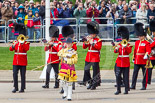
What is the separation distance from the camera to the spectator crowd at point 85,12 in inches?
909

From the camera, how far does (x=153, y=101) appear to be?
12938 mm

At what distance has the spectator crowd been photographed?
75.7 feet

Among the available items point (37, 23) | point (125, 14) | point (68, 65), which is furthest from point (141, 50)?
point (37, 23)

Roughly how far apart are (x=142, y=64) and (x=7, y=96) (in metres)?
3.87

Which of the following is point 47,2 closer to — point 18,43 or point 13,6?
point 18,43

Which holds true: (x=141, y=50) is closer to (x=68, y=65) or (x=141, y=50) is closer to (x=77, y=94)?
(x=77, y=94)

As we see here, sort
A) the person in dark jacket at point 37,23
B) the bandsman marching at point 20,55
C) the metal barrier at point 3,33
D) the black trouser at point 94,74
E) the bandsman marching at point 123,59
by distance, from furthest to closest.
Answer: the metal barrier at point 3,33 → the person in dark jacket at point 37,23 → the black trouser at point 94,74 → the bandsman marching at point 20,55 → the bandsman marching at point 123,59

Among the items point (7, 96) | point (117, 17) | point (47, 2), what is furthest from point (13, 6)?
point (7, 96)

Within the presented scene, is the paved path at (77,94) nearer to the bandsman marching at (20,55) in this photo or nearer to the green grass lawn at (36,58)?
the bandsman marching at (20,55)

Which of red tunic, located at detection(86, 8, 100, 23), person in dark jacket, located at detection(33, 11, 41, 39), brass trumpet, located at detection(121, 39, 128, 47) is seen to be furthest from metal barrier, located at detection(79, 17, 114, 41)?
brass trumpet, located at detection(121, 39, 128, 47)

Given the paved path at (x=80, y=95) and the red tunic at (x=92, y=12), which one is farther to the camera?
the red tunic at (x=92, y=12)

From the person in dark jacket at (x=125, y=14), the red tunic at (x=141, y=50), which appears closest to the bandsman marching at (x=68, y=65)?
the red tunic at (x=141, y=50)

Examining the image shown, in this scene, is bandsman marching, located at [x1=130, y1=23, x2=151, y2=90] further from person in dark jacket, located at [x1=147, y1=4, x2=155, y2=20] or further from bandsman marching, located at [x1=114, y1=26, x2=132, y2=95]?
person in dark jacket, located at [x1=147, y1=4, x2=155, y2=20]

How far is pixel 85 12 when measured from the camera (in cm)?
2289
